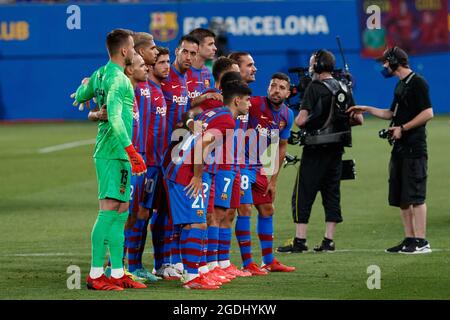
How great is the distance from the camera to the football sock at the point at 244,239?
10789mm

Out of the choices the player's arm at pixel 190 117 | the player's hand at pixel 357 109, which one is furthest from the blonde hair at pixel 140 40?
the player's hand at pixel 357 109

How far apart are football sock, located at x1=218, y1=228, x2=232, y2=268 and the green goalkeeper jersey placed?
1674 millimetres

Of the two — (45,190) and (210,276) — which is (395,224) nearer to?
(210,276)

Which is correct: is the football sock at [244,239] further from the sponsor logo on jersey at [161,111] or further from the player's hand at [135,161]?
the player's hand at [135,161]

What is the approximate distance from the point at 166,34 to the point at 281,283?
25.3m

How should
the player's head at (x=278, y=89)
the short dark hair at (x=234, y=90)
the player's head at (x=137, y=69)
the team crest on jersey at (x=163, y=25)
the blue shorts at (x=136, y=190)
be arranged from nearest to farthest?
the player's head at (x=137, y=69) < the short dark hair at (x=234, y=90) < the blue shorts at (x=136, y=190) < the player's head at (x=278, y=89) < the team crest on jersey at (x=163, y=25)

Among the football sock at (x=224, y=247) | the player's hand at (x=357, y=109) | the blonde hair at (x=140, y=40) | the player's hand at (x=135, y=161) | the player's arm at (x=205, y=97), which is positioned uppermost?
the blonde hair at (x=140, y=40)

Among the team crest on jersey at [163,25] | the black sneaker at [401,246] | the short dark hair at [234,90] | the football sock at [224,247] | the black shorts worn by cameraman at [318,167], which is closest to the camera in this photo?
the short dark hair at [234,90]

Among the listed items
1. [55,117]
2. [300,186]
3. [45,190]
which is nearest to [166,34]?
[55,117]

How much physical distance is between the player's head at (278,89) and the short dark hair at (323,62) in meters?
1.02

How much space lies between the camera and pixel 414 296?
9.15 metres

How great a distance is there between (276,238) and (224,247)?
2663 mm

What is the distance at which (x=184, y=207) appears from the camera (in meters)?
9.66

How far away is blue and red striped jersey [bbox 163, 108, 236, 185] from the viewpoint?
378 inches
